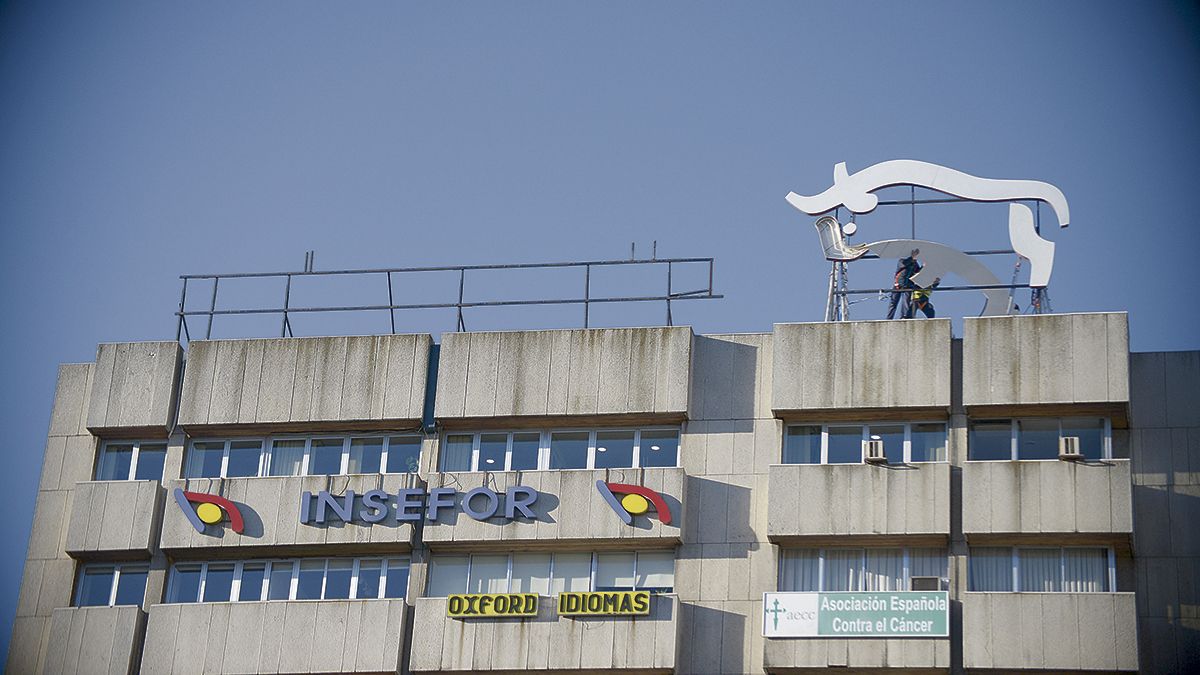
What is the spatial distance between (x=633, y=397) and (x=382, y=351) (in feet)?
22.8

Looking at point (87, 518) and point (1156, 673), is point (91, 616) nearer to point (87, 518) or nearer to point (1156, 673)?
point (87, 518)

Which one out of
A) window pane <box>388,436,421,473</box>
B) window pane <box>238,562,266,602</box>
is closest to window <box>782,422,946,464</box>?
window pane <box>388,436,421,473</box>

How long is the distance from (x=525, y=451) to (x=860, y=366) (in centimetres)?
879

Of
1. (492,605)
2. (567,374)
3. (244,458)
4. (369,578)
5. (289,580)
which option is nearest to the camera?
(492,605)

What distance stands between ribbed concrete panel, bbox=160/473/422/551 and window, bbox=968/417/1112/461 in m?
14.1

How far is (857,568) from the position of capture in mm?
53625

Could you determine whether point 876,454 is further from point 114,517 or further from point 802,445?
point 114,517

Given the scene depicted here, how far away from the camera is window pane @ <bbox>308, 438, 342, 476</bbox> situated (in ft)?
189

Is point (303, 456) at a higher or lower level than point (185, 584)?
higher

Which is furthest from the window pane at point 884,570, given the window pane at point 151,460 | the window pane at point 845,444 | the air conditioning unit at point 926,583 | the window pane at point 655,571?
the window pane at point 151,460

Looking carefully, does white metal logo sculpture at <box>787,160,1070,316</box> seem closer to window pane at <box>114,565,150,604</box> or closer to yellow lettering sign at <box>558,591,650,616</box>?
yellow lettering sign at <box>558,591,650,616</box>

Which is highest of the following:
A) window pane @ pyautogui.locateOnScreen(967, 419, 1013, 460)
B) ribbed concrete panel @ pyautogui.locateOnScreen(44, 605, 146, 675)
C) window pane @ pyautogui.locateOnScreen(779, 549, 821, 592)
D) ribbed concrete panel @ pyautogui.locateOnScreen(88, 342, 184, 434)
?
ribbed concrete panel @ pyautogui.locateOnScreen(88, 342, 184, 434)

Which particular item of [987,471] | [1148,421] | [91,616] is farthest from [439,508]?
[1148,421]

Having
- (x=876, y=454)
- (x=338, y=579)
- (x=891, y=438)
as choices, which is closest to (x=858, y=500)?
(x=876, y=454)
